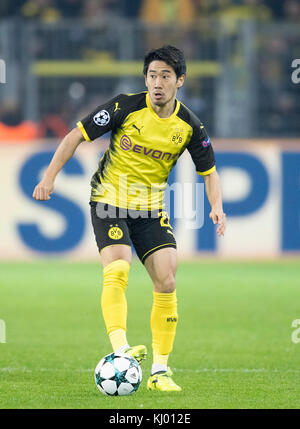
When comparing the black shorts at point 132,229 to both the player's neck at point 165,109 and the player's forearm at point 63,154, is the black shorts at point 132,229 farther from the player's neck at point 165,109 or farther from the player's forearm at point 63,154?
the player's neck at point 165,109

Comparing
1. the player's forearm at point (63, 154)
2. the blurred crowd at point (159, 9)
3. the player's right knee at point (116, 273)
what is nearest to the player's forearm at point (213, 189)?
the player's right knee at point (116, 273)

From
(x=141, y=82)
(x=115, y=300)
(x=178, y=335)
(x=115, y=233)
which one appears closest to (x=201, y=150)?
(x=115, y=233)

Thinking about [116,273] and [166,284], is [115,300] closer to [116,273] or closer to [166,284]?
[116,273]

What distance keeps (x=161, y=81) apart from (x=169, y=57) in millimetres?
146

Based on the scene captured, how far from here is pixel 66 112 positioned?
14.0m

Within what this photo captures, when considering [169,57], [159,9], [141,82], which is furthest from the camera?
[159,9]

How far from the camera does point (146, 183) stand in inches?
235

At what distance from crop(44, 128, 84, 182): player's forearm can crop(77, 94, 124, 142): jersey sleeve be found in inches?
1.9

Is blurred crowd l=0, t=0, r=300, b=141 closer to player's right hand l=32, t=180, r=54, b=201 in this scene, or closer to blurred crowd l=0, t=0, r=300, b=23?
blurred crowd l=0, t=0, r=300, b=23

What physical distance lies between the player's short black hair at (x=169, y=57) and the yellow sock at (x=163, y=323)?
132cm

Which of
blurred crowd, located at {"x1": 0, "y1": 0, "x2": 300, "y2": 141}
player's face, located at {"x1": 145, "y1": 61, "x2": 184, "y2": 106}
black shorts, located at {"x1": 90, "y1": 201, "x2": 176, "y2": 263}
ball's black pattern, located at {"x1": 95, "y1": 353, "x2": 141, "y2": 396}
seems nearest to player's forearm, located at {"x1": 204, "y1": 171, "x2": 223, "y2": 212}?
black shorts, located at {"x1": 90, "y1": 201, "x2": 176, "y2": 263}

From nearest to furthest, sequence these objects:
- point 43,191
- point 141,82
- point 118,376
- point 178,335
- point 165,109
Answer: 1. point 118,376
2. point 43,191
3. point 165,109
4. point 178,335
5. point 141,82

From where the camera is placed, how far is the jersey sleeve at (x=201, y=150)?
598 cm
